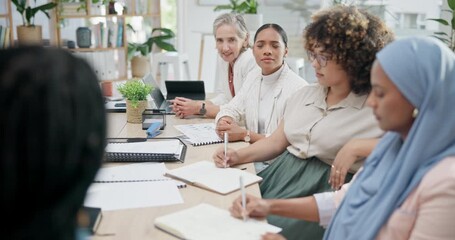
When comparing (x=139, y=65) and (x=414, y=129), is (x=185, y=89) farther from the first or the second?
(x=414, y=129)

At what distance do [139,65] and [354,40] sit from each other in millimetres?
3876

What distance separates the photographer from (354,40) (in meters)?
1.67

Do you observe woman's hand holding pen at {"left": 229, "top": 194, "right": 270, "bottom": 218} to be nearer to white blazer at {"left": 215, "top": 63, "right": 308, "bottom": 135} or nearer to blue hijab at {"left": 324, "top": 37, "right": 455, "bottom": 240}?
blue hijab at {"left": 324, "top": 37, "right": 455, "bottom": 240}

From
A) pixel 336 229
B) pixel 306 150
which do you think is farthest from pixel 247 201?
pixel 306 150

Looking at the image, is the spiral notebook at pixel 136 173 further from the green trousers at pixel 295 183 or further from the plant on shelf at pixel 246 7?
the plant on shelf at pixel 246 7

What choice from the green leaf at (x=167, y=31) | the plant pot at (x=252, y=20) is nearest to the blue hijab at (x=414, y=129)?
the plant pot at (x=252, y=20)

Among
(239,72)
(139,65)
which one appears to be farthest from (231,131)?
(139,65)

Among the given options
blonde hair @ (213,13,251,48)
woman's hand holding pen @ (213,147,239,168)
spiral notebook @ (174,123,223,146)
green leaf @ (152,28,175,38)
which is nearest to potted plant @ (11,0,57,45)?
green leaf @ (152,28,175,38)

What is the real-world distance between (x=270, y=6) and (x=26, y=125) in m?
5.06

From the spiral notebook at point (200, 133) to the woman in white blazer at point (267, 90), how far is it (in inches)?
3.1

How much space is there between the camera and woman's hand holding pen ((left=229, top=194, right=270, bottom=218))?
1.33m

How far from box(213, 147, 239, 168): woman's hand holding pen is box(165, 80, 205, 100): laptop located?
141 cm

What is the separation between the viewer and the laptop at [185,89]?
3.21m

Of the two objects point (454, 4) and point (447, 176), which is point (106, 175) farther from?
point (454, 4)
